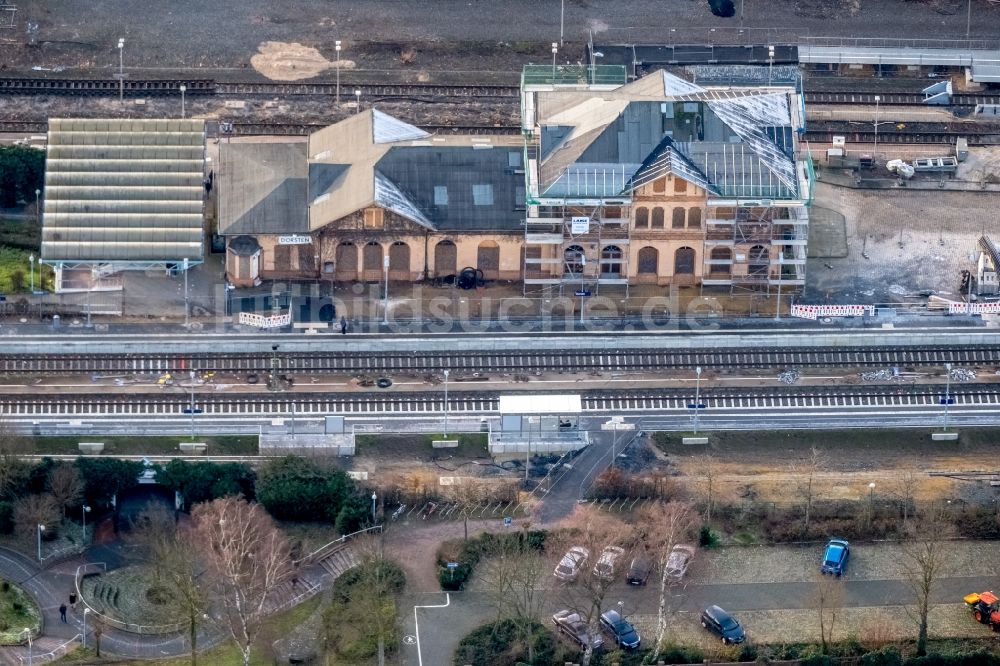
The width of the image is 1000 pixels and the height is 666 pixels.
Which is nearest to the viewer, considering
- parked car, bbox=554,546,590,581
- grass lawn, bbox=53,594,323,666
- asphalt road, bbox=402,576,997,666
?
grass lawn, bbox=53,594,323,666

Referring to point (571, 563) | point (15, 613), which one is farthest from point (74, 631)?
point (571, 563)

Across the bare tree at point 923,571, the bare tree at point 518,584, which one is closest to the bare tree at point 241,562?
the bare tree at point 518,584

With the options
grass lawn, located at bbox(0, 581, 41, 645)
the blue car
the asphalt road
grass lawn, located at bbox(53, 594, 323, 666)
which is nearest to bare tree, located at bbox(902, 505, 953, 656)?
the asphalt road

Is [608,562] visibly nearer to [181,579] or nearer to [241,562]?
[241,562]

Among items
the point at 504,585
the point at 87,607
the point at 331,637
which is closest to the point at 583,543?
the point at 504,585

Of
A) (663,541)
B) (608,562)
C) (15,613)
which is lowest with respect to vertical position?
(15,613)

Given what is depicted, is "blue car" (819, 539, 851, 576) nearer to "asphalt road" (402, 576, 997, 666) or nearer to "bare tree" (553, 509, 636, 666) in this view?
"asphalt road" (402, 576, 997, 666)

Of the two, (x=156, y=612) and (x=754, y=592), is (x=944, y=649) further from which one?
(x=156, y=612)
